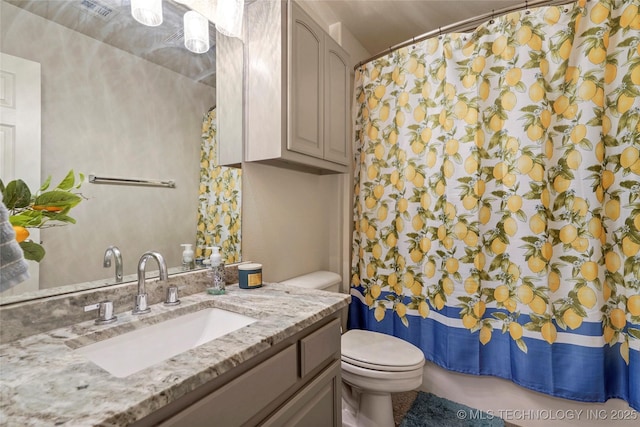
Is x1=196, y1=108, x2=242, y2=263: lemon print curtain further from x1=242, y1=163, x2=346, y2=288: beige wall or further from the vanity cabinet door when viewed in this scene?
the vanity cabinet door

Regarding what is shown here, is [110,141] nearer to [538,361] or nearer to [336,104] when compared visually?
[336,104]

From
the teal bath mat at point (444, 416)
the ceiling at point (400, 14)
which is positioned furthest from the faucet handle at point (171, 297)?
the ceiling at point (400, 14)

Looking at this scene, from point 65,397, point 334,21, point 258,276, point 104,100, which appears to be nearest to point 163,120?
point 104,100

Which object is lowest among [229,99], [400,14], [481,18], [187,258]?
[187,258]

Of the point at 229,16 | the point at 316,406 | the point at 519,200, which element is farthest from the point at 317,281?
the point at 229,16

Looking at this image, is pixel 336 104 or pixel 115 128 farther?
pixel 336 104

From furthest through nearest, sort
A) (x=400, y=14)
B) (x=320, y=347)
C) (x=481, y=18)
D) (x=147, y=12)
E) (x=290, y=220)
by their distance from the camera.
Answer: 1. (x=400, y=14)
2. (x=290, y=220)
3. (x=481, y=18)
4. (x=147, y=12)
5. (x=320, y=347)

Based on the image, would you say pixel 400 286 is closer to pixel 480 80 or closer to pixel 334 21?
pixel 480 80

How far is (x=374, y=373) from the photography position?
1366 mm

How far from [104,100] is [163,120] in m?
0.20

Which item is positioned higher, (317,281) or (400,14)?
(400,14)

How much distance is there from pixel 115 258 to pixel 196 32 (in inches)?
37.4

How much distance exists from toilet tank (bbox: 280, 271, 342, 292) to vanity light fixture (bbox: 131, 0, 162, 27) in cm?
128

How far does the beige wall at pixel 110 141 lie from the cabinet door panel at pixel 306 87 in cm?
42
